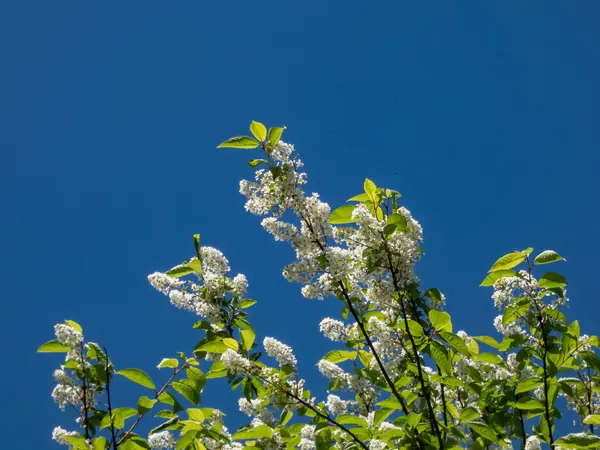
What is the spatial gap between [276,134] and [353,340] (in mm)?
1987

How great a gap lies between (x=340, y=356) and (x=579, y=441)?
7.15 ft

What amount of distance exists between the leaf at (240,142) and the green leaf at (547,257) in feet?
8.05

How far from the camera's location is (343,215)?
5223mm

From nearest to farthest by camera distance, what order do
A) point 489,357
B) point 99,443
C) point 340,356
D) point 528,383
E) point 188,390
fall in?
point 99,443, point 528,383, point 188,390, point 489,357, point 340,356

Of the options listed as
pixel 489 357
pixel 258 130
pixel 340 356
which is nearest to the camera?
pixel 258 130

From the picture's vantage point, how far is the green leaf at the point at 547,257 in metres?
5.03

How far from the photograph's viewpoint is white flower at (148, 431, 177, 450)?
559 centimetres

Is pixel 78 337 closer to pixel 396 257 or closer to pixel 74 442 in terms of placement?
pixel 74 442

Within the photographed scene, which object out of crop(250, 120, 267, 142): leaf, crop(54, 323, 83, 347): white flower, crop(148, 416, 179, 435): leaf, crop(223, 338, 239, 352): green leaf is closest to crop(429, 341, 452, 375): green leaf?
crop(223, 338, 239, 352): green leaf

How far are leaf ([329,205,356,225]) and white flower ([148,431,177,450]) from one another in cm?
238

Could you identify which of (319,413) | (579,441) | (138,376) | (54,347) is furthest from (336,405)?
(54,347)

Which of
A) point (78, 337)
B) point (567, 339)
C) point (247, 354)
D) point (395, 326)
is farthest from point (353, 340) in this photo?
point (78, 337)

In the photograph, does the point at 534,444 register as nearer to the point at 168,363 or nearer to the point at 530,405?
the point at 530,405

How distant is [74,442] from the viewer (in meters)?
4.40
